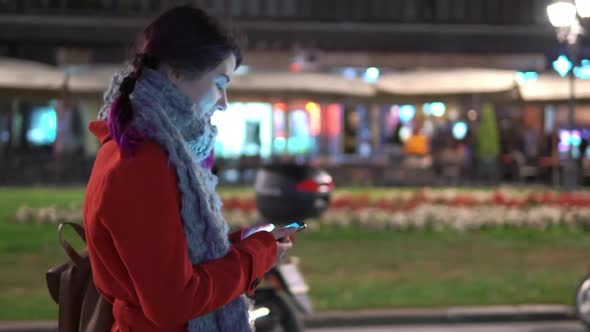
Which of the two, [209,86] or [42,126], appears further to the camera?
[42,126]

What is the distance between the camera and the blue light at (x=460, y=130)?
31.1 metres

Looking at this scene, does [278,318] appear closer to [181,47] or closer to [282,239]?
[282,239]

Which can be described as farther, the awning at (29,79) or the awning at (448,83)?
the awning at (448,83)

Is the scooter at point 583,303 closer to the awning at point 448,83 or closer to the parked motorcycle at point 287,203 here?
the parked motorcycle at point 287,203

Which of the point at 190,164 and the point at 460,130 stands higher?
the point at 190,164

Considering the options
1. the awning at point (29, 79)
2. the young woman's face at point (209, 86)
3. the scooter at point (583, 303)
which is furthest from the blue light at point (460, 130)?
the young woman's face at point (209, 86)

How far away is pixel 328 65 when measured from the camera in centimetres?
2936

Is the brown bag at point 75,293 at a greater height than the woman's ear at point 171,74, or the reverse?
the woman's ear at point 171,74

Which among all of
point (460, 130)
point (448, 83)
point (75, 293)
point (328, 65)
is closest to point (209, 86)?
point (75, 293)

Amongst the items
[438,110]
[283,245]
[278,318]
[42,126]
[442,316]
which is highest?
[438,110]

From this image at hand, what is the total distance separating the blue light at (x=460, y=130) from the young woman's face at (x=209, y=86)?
29329 millimetres

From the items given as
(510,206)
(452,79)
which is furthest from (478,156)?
(510,206)

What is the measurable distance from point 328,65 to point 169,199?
27756 mm

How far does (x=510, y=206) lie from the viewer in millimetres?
14594
